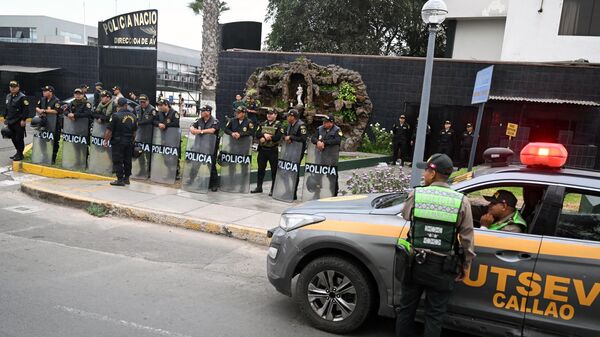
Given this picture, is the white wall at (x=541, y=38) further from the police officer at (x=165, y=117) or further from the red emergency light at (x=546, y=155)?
the red emergency light at (x=546, y=155)

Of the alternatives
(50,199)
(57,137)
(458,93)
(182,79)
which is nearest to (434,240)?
(50,199)

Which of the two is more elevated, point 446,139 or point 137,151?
point 446,139

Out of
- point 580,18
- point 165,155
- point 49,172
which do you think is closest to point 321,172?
point 165,155

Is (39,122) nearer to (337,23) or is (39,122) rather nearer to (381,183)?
(381,183)

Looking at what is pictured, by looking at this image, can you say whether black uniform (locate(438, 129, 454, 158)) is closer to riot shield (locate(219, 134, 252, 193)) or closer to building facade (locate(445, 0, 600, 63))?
building facade (locate(445, 0, 600, 63))

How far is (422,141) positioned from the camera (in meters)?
7.51

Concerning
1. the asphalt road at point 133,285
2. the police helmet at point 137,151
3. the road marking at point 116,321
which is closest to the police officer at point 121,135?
the police helmet at point 137,151

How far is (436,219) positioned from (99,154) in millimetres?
8708

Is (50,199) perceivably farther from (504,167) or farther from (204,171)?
(504,167)

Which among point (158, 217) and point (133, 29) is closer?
point (158, 217)

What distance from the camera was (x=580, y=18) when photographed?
61.8 feet

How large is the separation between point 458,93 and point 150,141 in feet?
33.9

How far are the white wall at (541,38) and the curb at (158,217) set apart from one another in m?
17.3

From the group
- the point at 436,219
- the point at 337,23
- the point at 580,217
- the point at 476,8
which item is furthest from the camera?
the point at 337,23
